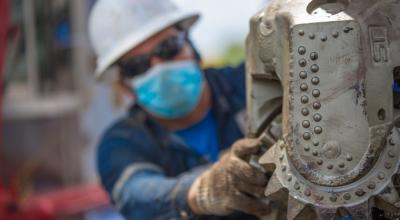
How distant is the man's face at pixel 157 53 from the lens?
102 inches

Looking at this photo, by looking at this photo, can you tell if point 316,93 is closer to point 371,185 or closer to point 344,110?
point 344,110

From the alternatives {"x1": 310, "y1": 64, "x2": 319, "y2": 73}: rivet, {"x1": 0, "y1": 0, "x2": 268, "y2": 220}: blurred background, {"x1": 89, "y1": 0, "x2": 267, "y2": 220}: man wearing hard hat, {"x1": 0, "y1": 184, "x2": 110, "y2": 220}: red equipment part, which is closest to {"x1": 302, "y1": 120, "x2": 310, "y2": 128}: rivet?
{"x1": 310, "y1": 64, "x2": 319, "y2": 73}: rivet

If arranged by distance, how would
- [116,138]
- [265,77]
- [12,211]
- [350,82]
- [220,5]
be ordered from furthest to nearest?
[220,5], [12,211], [116,138], [265,77], [350,82]

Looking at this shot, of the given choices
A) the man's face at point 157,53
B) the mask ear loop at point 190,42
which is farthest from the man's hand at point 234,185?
the mask ear loop at point 190,42

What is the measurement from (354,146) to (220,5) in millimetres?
4384

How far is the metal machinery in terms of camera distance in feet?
4.92

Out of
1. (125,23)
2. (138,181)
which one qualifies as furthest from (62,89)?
(138,181)

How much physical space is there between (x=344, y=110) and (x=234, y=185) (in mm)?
448

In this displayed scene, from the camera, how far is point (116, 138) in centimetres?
253

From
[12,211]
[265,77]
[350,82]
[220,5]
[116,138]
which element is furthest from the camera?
[220,5]

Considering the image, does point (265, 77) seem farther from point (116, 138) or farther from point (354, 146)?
point (116, 138)

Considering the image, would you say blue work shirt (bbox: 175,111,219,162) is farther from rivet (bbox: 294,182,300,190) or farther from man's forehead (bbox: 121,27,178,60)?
rivet (bbox: 294,182,300,190)

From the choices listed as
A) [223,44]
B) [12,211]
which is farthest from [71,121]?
[12,211]

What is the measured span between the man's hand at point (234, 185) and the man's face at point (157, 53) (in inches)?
26.0
